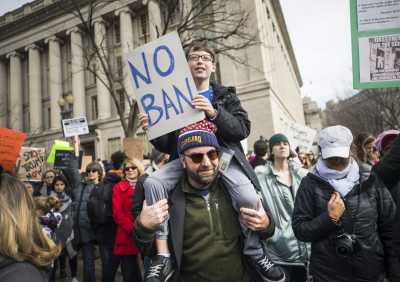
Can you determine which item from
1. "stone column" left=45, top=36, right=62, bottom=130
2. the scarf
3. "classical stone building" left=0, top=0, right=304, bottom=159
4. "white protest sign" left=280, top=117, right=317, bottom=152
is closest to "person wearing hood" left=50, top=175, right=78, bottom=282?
the scarf

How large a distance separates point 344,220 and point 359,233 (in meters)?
0.15

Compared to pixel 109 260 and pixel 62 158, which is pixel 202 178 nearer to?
pixel 109 260

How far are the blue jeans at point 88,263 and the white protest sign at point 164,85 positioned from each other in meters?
4.06

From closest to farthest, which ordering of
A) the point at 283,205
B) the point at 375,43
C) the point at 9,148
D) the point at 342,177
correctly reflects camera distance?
1. the point at 9,148
2. the point at 342,177
3. the point at 375,43
4. the point at 283,205

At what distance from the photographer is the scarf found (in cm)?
257

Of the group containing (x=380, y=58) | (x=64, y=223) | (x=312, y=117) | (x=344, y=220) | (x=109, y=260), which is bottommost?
(x=109, y=260)

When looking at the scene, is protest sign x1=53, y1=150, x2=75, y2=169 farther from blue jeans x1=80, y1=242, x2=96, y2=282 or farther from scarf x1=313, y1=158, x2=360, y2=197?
scarf x1=313, y1=158, x2=360, y2=197

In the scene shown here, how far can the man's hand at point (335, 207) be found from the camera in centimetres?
237

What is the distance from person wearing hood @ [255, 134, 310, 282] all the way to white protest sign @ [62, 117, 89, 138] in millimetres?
6790

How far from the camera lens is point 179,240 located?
6.72 ft

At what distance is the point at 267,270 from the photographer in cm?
204

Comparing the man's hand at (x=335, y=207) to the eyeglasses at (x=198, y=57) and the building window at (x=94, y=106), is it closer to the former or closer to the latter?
the eyeglasses at (x=198, y=57)

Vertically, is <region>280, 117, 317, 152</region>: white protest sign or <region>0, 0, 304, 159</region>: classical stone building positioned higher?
<region>0, 0, 304, 159</region>: classical stone building

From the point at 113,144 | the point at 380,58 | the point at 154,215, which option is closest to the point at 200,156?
the point at 154,215
